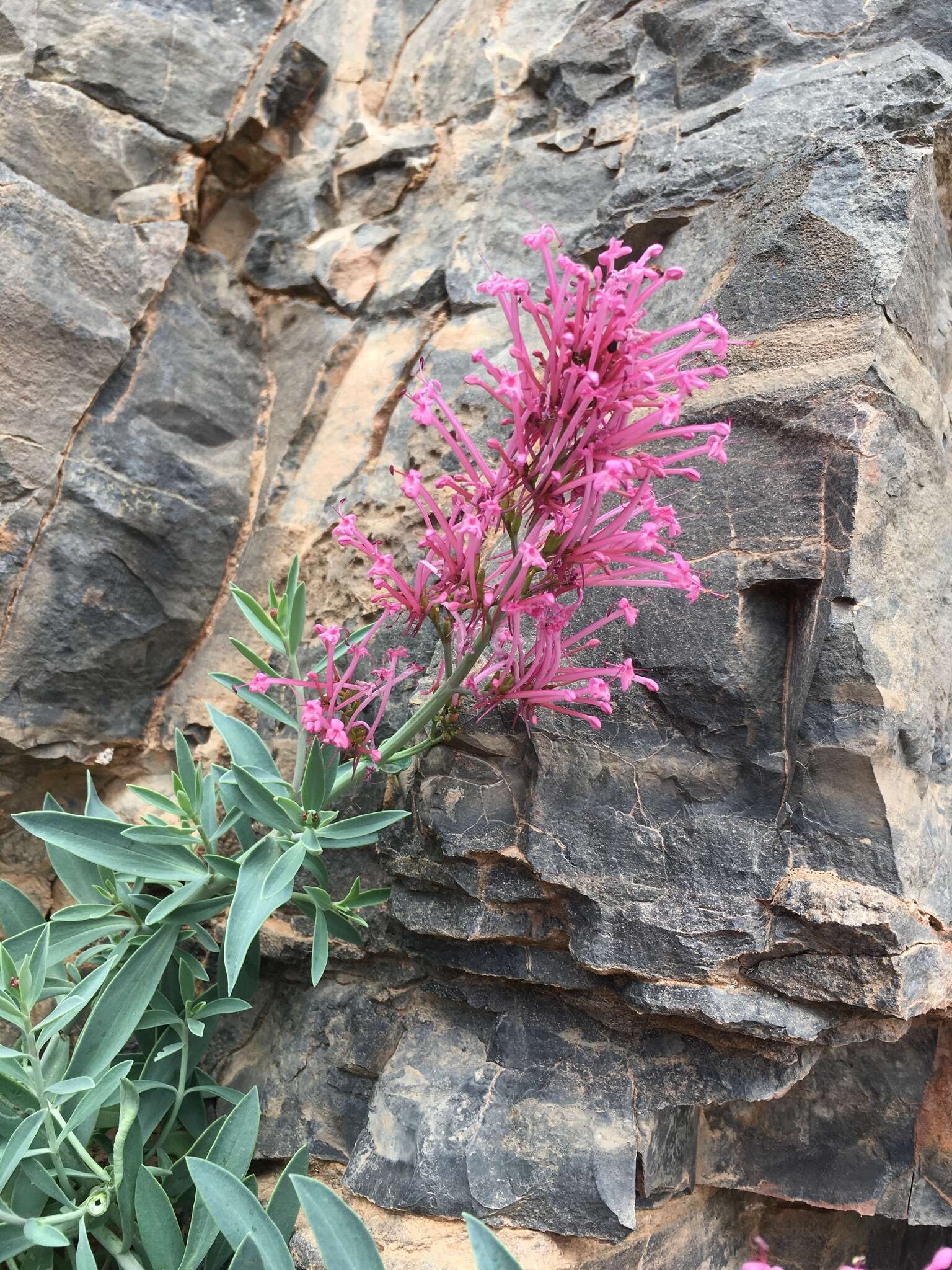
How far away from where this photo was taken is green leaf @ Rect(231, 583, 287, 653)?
2314 millimetres

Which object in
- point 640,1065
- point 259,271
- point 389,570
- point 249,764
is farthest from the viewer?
point 259,271

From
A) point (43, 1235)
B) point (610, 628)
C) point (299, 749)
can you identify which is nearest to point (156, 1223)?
point (43, 1235)

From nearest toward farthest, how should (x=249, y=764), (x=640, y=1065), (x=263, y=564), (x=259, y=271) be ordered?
(x=640, y=1065), (x=249, y=764), (x=263, y=564), (x=259, y=271)

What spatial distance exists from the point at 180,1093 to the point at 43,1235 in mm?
415

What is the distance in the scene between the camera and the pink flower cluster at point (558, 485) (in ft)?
5.56

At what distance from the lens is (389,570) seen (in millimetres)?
1937

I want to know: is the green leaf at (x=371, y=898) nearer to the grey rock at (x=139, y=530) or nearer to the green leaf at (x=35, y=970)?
the green leaf at (x=35, y=970)

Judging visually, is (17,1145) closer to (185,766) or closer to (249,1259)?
(249,1259)

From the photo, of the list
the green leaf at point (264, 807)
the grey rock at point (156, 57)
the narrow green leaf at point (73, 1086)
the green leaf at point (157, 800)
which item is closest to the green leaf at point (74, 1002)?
the narrow green leaf at point (73, 1086)

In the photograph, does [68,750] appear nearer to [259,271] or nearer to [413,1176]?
[413,1176]

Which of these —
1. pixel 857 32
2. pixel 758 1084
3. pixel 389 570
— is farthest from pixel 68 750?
pixel 857 32

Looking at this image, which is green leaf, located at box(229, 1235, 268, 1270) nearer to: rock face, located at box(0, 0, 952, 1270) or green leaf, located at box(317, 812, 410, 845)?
rock face, located at box(0, 0, 952, 1270)

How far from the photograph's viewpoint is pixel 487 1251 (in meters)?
1.50

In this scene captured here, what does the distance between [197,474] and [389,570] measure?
50.6 inches
